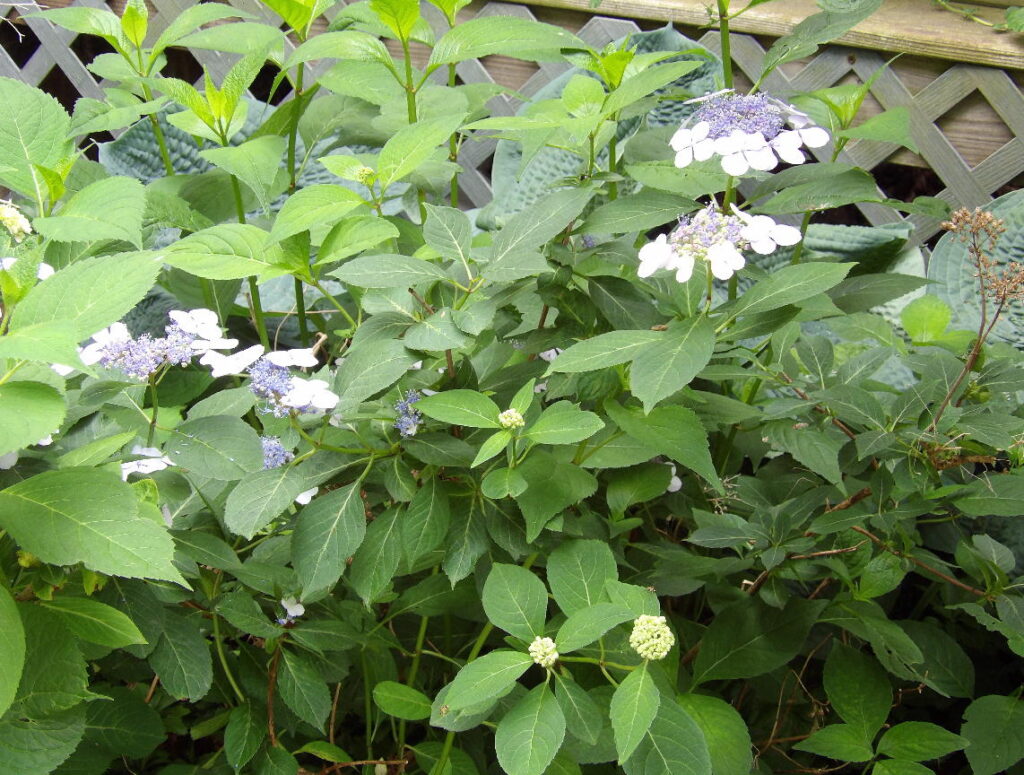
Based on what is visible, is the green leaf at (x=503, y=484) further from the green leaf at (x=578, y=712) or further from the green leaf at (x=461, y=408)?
the green leaf at (x=578, y=712)

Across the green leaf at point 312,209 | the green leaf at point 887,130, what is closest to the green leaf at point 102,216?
the green leaf at point 312,209

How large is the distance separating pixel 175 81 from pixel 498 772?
79 cm

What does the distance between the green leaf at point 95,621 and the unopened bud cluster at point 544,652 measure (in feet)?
0.92

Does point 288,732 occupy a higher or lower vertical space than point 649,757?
lower

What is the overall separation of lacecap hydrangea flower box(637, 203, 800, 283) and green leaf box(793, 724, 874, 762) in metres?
0.47

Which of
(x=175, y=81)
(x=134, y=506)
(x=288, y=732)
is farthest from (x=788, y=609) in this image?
(x=175, y=81)

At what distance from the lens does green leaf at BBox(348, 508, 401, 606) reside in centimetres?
78

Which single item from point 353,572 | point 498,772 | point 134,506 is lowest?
point 498,772

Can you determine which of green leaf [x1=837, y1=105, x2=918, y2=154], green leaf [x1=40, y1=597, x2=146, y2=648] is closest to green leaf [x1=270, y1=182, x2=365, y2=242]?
green leaf [x1=40, y1=597, x2=146, y2=648]

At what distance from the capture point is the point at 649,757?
0.69m

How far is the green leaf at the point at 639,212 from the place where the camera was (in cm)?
82

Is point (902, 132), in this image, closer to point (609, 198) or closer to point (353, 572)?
point (609, 198)

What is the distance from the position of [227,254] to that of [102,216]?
11cm

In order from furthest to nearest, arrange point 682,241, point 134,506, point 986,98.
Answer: point 986,98, point 682,241, point 134,506
